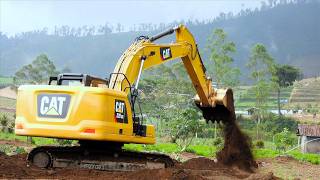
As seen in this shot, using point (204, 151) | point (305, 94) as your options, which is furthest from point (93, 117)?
point (305, 94)

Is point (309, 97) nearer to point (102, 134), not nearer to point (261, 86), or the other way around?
point (261, 86)

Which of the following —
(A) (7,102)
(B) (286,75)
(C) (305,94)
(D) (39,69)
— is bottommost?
(A) (7,102)

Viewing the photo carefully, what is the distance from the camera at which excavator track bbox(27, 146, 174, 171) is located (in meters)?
9.54

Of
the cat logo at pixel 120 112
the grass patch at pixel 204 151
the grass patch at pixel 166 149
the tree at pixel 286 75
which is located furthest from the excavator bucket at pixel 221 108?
the tree at pixel 286 75

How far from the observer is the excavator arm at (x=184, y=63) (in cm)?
1030

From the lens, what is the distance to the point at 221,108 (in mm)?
12828

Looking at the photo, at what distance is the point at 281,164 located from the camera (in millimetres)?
17812

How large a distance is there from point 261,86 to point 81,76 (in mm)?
38816

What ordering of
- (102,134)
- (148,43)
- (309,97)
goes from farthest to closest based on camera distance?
(309,97), (148,43), (102,134)

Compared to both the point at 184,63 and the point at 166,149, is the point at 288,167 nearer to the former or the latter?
the point at 184,63

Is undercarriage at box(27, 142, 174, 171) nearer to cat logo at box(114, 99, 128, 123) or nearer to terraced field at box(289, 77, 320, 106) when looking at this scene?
cat logo at box(114, 99, 128, 123)

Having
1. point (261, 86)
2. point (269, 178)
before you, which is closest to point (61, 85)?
point (269, 178)

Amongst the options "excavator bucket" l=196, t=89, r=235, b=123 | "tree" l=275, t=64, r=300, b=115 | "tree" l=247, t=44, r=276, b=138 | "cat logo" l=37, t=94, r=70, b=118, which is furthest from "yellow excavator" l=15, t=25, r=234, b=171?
"tree" l=275, t=64, r=300, b=115

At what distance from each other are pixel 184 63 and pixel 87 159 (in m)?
3.96
